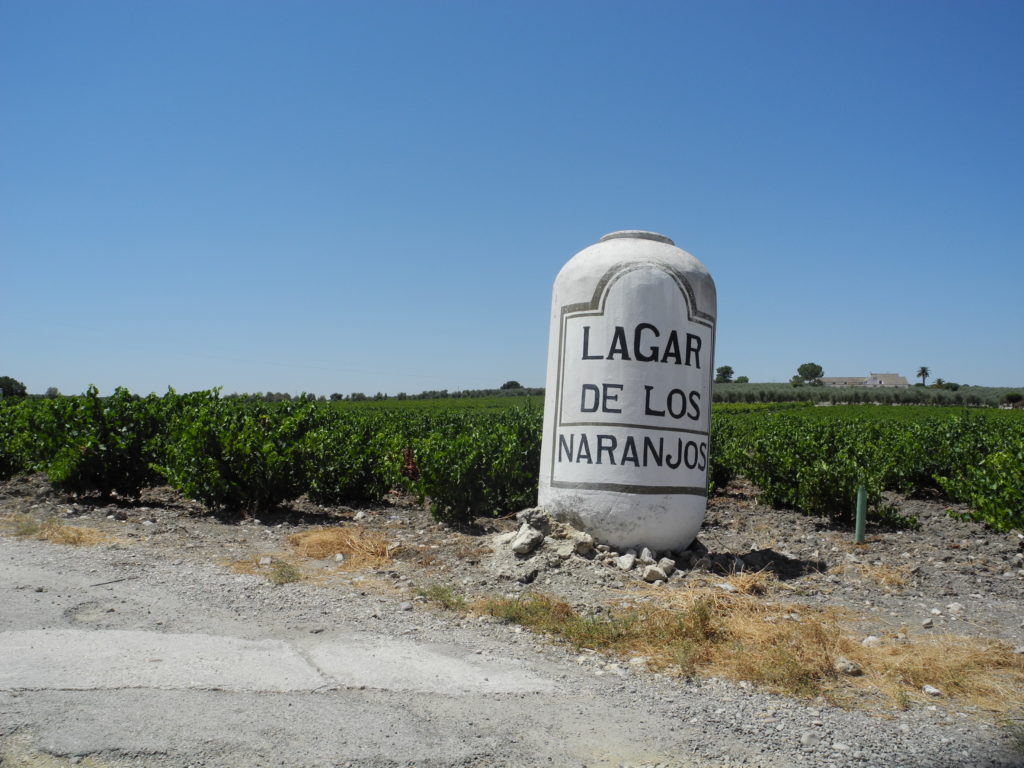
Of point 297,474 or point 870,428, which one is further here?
point 870,428

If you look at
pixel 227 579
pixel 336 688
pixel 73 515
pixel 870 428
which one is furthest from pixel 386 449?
pixel 870 428

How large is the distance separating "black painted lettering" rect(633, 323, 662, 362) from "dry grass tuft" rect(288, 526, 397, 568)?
3239mm

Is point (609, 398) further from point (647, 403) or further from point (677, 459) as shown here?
point (677, 459)

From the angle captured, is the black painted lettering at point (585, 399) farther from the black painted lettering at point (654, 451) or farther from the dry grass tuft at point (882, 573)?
the dry grass tuft at point (882, 573)

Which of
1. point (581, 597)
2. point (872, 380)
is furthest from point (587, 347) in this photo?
point (872, 380)

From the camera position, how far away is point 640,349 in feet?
25.0

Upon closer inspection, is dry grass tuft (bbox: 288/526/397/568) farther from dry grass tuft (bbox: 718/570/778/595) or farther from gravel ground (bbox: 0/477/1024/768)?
dry grass tuft (bbox: 718/570/778/595)

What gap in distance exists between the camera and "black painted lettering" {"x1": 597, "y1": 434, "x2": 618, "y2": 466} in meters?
7.56

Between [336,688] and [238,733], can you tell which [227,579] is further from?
[238,733]

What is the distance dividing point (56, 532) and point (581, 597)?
5.95 meters

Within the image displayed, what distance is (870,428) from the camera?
19.6 m

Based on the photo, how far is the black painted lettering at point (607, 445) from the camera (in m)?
7.56

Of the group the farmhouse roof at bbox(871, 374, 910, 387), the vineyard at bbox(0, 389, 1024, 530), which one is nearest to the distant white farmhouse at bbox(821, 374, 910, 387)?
the farmhouse roof at bbox(871, 374, 910, 387)

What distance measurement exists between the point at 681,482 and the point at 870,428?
45.9 feet
